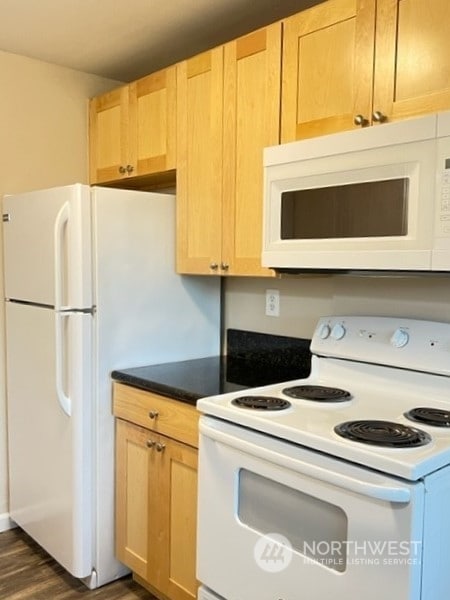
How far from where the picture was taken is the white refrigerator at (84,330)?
2.11m

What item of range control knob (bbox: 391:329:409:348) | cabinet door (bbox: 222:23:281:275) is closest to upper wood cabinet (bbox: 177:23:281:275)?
cabinet door (bbox: 222:23:281:275)

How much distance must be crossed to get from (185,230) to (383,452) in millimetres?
1377

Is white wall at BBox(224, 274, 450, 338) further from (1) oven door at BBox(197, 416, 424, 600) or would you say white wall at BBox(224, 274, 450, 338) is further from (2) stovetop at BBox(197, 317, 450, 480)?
(1) oven door at BBox(197, 416, 424, 600)

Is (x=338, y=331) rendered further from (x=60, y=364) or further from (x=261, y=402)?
(x=60, y=364)

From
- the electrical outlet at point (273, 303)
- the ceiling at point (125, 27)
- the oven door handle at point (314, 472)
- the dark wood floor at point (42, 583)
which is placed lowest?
the dark wood floor at point (42, 583)

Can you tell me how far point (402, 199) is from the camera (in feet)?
4.89

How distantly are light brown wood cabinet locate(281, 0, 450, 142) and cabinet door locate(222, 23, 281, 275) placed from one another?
63mm

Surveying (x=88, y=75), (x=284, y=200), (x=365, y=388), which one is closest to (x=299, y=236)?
(x=284, y=200)

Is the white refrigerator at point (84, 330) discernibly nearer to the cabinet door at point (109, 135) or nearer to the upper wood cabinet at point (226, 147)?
the upper wood cabinet at point (226, 147)

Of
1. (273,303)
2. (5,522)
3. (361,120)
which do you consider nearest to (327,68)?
(361,120)

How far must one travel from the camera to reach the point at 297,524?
4.41 ft

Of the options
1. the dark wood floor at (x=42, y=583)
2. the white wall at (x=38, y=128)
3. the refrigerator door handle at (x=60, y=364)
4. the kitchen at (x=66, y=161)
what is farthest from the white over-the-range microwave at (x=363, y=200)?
the dark wood floor at (x=42, y=583)

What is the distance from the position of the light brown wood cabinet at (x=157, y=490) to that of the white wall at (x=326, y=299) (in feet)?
2.23

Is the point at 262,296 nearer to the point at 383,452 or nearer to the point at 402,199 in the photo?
the point at 402,199
